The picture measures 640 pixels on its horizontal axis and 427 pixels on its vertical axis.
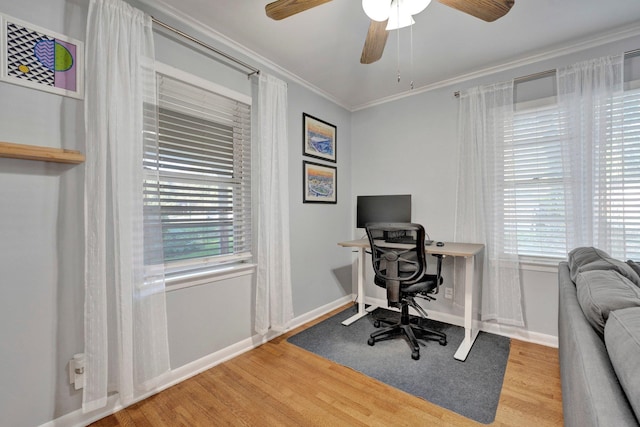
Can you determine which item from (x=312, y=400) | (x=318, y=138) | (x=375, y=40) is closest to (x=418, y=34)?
(x=375, y=40)

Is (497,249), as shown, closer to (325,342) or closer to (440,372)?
(440,372)

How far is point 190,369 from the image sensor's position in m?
2.00

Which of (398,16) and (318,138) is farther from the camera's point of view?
(318,138)

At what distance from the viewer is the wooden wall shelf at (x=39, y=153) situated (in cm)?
126

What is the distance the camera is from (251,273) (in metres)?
2.41

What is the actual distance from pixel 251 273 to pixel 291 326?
2.59ft

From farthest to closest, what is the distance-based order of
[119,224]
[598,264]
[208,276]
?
[208,276], [119,224], [598,264]

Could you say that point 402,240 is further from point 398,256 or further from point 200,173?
point 200,173

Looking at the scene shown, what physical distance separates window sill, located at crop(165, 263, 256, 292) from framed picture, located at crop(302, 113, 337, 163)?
4.44 ft

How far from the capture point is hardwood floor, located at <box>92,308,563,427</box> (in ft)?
5.11

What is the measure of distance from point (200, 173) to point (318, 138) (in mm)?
1464

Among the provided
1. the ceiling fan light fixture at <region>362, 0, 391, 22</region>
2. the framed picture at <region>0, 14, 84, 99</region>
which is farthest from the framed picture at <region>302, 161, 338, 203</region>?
the framed picture at <region>0, 14, 84, 99</region>

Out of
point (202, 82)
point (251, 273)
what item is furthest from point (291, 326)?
point (202, 82)

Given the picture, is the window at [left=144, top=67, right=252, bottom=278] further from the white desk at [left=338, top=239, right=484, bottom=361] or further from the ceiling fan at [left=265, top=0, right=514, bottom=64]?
the white desk at [left=338, top=239, right=484, bottom=361]
